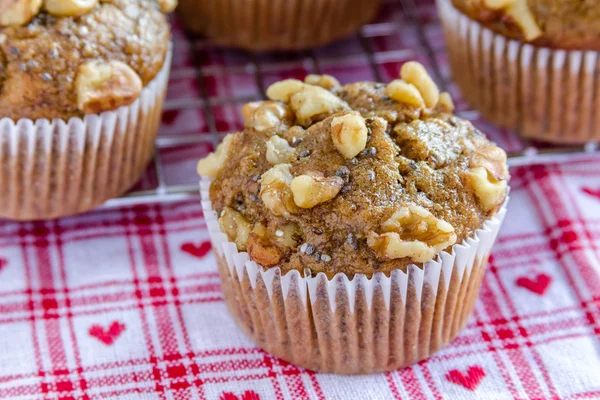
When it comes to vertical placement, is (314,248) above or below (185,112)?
above

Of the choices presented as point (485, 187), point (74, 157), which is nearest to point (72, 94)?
point (74, 157)

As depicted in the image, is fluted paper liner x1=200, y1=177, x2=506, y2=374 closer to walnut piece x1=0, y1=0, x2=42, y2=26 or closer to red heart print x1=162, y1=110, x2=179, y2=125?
walnut piece x1=0, y1=0, x2=42, y2=26

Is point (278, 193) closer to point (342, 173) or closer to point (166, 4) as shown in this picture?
point (342, 173)

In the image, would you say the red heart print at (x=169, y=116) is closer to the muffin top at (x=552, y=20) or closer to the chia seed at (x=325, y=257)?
the muffin top at (x=552, y=20)

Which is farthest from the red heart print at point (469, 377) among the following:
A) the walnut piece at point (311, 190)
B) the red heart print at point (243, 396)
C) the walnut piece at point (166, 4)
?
the walnut piece at point (166, 4)

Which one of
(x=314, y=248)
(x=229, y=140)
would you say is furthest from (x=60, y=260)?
(x=314, y=248)

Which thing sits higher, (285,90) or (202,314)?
(285,90)

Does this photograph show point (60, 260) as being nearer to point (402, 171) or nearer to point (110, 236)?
point (110, 236)
